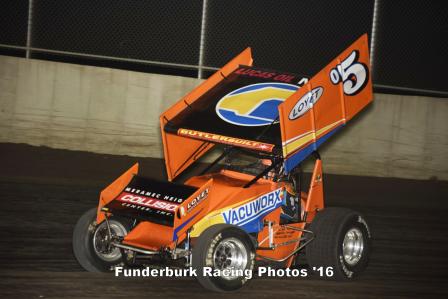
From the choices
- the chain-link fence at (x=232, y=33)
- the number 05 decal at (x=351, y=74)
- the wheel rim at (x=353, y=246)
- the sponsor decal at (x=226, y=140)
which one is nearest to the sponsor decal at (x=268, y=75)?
the number 05 decal at (x=351, y=74)

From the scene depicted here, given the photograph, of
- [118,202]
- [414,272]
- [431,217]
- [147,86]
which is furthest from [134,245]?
[147,86]

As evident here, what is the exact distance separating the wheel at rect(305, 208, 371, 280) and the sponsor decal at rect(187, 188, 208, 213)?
1370 millimetres

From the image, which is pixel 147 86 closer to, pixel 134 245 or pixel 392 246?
pixel 392 246

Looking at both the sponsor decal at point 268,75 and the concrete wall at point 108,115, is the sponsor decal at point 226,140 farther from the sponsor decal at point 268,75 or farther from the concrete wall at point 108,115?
the concrete wall at point 108,115

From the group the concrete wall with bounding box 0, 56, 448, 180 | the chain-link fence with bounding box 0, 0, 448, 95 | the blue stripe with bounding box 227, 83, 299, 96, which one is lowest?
the blue stripe with bounding box 227, 83, 299, 96

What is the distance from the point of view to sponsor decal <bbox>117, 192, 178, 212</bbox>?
7.28 meters

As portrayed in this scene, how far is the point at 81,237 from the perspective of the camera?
7574 millimetres

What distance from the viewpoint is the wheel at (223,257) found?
6945 mm

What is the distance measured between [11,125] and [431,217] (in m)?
7.01

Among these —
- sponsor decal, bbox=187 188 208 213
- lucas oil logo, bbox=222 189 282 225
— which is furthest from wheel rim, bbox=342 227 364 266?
sponsor decal, bbox=187 188 208 213

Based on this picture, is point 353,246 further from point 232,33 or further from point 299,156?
point 232,33

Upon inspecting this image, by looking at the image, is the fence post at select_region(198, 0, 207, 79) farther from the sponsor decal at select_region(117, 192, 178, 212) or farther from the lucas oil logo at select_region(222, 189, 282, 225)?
the sponsor decal at select_region(117, 192, 178, 212)

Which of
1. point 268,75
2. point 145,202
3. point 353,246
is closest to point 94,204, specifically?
point 268,75

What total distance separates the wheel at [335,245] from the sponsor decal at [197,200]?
4.49 feet
